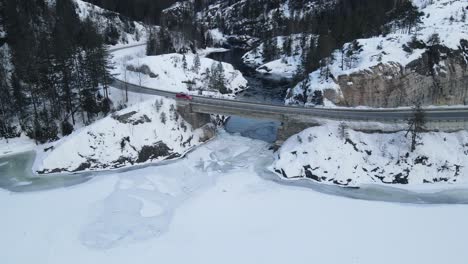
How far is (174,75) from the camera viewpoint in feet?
243

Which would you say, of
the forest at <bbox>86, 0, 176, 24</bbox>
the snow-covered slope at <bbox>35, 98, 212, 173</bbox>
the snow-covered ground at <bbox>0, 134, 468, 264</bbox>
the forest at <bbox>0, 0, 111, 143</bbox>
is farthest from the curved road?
the forest at <bbox>86, 0, 176, 24</bbox>

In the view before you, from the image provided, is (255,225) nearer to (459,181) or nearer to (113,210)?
(113,210)

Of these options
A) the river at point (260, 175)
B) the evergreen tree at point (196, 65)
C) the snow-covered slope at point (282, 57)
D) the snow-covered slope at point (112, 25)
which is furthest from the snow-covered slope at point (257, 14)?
the river at point (260, 175)

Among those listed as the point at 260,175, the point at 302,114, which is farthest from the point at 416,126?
the point at 260,175

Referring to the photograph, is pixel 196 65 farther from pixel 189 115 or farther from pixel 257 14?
pixel 257 14

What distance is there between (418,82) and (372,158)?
17338 millimetres

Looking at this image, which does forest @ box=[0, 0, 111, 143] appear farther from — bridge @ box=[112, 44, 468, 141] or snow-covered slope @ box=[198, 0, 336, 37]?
snow-covered slope @ box=[198, 0, 336, 37]

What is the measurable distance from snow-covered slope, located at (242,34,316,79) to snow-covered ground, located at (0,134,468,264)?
198 ft

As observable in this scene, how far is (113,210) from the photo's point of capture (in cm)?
3681

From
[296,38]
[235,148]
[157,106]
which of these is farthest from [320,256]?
[296,38]

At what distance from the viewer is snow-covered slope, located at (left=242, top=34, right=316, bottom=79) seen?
101m

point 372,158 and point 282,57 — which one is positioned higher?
point 282,57

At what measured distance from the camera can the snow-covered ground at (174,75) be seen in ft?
231

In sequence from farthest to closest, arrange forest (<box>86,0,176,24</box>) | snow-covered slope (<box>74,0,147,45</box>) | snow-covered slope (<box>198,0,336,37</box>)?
snow-covered slope (<box>198,0,336,37</box>) → forest (<box>86,0,176,24</box>) → snow-covered slope (<box>74,0,147,45</box>)
